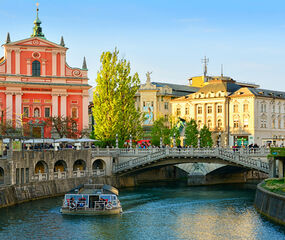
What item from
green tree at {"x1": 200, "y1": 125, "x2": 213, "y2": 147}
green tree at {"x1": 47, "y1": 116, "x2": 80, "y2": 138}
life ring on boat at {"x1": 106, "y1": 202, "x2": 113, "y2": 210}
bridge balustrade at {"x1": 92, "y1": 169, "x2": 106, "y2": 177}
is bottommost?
life ring on boat at {"x1": 106, "y1": 202, "x2": 113, "y2": 210}

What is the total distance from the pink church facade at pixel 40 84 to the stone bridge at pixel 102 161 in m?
27.6

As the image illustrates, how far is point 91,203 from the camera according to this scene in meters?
60.3

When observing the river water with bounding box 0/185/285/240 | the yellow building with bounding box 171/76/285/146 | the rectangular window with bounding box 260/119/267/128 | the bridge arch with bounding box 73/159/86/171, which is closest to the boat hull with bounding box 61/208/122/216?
the river water with bounding box 0/185/285/240

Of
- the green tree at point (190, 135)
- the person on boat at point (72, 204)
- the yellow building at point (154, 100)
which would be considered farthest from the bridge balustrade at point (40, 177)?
the yellow building at point (154, 100)

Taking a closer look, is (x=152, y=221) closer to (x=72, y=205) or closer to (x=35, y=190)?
(x=72, y=205)

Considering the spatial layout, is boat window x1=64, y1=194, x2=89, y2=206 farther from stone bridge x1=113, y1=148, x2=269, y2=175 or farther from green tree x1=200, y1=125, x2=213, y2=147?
green tree x1=200, y1=125, x2=213, y2=147

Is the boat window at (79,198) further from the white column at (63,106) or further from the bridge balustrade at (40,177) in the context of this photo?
the white column at (63,106)

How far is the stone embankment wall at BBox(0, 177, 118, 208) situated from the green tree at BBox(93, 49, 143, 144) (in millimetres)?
13407

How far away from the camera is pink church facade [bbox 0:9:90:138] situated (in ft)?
365

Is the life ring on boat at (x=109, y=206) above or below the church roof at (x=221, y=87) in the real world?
below

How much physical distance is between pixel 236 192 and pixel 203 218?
22289mm

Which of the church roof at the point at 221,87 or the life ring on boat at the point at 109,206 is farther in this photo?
the church roof at the point at 221,87

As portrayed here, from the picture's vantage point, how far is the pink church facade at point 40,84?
111 m

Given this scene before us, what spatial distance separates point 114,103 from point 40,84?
2474 centimetres
